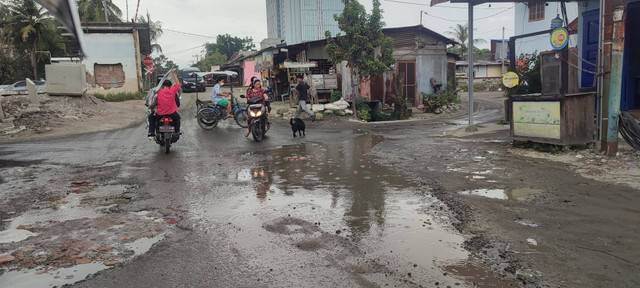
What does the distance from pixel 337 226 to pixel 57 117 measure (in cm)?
1529

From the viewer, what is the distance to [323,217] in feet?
16.7

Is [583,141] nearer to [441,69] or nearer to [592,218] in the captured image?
[592,218]

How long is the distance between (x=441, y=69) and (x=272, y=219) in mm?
22982

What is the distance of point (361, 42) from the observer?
18797 millimetres

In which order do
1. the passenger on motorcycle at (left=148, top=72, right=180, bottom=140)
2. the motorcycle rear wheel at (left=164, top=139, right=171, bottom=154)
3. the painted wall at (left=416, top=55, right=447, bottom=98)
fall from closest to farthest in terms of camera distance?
the motorcycle rear wheel at (left=164, top=139, right=171, bottom=154)
the passenger on motorcycle at (left=148, top=72, right=180, bottom=140)
the painted wall at (left=416, top=55, right=447, bottom=98)

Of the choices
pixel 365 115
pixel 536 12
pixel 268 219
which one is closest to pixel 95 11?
pixel 365 115

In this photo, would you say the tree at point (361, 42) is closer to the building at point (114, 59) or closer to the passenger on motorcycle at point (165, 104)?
the passenger on motorcycle at point (165, 104)

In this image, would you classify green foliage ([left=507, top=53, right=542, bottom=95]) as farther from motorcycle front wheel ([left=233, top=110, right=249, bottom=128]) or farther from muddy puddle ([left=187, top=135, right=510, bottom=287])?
muddy puddle ([left=187, top=135, right=510, bottom=287])

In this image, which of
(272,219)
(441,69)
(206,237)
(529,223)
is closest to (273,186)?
(272,219)

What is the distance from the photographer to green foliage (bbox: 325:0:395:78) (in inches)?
730

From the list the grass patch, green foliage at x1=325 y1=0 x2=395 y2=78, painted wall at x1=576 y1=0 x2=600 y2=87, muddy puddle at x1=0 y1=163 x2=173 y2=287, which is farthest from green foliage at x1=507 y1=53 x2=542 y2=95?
the grass patch

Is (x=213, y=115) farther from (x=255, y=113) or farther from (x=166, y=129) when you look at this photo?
(x=166, y=129)

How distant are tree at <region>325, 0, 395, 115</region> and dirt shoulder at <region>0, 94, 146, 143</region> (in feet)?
29.4

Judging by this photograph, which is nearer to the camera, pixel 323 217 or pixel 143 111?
pixel 323 217
